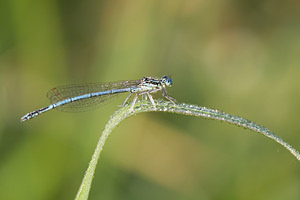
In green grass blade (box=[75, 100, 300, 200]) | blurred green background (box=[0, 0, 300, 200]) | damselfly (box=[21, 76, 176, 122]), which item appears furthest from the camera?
damselfly (box=[21, 76, 176, 122])

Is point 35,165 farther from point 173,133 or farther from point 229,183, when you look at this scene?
point 229,183

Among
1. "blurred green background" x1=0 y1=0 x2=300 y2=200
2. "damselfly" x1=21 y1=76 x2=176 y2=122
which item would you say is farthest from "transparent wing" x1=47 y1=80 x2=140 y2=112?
"blurred green background" x1=0 y1=0 x2=300 y2=200

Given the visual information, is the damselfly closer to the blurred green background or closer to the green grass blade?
the blurred green background

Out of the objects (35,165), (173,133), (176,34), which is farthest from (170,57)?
(35,165)

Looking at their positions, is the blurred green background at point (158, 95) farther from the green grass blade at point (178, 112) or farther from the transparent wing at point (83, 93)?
the green grass blade at point (178, 112)

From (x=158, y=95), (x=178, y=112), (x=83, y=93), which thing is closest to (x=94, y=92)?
(x=83, y=93)

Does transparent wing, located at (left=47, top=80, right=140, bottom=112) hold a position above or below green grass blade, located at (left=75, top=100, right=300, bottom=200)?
above

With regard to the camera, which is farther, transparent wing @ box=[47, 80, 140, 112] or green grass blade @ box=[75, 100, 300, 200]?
transparent wing @ box=[47, 80, 140, 112]

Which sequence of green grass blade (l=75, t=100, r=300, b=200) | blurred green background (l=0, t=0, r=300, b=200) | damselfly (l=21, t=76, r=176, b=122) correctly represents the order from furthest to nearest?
damselfly (l=21, t=76, r=176, b=122)
blurred green background (l=0, t=0, r=300, b=200)
green grass blade (l=75, t=100, r=300, b=200)
